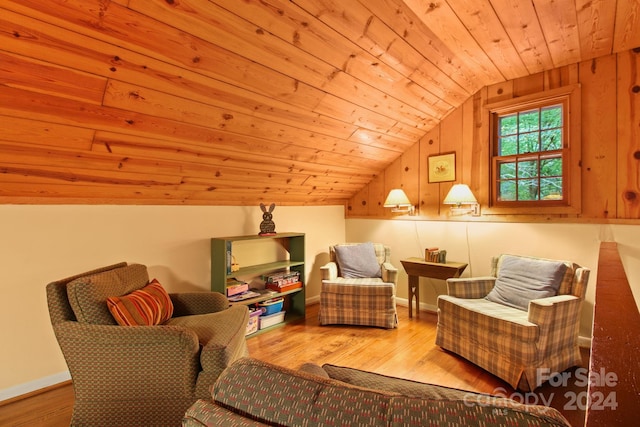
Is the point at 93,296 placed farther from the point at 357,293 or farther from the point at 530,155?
the point at 530,155

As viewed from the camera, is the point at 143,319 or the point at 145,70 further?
the point at 143,319

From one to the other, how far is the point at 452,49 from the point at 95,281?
2.92 m

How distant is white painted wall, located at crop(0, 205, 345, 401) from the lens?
7.13 feet

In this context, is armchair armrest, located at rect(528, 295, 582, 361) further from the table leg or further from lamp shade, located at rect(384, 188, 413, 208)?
lamp shade, located at rect(384, 188, 413, 208)

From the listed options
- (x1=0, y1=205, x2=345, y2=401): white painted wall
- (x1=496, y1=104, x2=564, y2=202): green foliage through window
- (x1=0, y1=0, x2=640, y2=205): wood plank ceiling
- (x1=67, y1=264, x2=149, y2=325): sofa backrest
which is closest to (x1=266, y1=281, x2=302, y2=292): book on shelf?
(x1=0, y1=205, x2=345, y2=401): white painted wall

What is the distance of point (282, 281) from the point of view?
11.8ft

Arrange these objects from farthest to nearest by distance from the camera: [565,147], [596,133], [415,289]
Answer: [415,289] → [565,147] → [596,133]

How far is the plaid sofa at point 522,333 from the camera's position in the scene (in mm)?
2238

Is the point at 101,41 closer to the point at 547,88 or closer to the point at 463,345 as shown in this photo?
the point at 463,345

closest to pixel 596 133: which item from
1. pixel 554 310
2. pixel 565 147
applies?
pixel 565 147

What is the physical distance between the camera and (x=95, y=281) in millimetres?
1858

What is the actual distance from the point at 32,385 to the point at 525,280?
3712 mm

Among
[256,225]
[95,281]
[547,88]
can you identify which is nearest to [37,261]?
[95,281]

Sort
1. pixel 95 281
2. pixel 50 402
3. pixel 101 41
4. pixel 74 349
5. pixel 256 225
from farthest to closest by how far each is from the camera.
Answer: pixel 256 225 → pixel 50 402 → pixel 95 281 → pixel 74 349 → pixel 101 41
